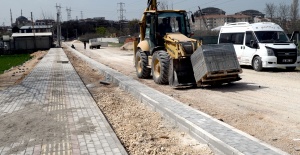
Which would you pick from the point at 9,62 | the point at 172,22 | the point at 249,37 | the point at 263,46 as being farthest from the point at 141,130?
the point at 9,62

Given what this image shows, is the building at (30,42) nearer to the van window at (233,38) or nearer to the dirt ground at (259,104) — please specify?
the van window at (233,38)

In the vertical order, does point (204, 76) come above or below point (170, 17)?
below

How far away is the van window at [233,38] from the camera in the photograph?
16411 millimetres

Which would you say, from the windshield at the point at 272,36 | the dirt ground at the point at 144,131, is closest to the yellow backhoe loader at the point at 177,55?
the dirt ground at the point at 144,131

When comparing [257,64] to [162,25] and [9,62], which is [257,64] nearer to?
[162,25]

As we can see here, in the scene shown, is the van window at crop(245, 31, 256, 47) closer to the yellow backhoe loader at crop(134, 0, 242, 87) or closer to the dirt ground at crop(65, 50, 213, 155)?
the yellow backhoe loader at crop(134, 0, 242, 87)

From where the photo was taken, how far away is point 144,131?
6461 mm

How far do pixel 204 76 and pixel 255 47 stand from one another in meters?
6.23

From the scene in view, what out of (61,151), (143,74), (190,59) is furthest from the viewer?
(143,74)

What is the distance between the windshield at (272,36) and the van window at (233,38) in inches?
39.9

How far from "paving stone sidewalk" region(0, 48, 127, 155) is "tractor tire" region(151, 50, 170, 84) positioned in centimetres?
269

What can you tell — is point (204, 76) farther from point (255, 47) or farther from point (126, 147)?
point (255, 47)

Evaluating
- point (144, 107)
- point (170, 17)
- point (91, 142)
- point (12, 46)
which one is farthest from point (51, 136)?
point (12, 46)

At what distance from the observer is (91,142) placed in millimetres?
5617
